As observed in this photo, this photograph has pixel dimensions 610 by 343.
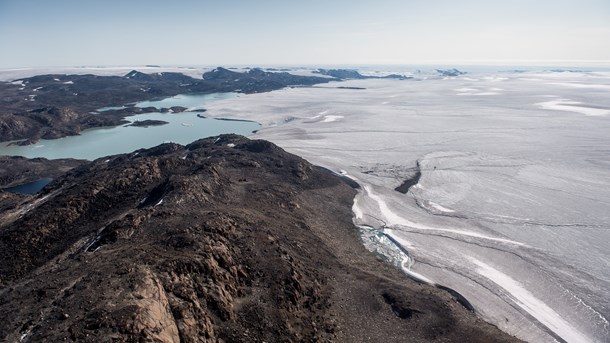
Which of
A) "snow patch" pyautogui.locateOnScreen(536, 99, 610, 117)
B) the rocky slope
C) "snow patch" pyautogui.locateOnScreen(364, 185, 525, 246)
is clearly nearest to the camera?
"snow patch" pyautogui.locateOnScreen(364, 185, 525, 246)

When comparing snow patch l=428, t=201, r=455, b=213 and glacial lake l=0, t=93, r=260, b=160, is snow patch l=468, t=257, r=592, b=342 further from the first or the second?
glacial lake l=0, t=93, r=260, b=160

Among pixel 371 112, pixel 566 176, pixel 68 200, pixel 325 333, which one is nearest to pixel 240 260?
pixel 325 333

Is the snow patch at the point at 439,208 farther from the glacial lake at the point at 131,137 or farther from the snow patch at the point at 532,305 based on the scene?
the glacial lake at the point at 131,137

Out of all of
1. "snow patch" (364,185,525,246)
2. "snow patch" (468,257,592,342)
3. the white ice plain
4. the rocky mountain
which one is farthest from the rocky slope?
"snow patch" (468,257,592,342)

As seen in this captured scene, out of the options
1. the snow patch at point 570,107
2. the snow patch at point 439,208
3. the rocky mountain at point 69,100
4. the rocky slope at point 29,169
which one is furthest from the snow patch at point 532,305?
the snow patch at point 570,107

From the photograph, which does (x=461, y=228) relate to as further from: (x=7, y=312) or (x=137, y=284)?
(x=7, y=312)

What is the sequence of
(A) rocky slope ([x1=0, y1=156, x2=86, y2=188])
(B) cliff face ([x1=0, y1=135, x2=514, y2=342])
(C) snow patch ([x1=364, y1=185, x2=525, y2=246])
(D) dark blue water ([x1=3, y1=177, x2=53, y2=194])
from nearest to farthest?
(B) cliff face ([x1=0, y1=135, x2=514, y2=342])
(C) snow patch ([x1=364, y1=185, x2=525, y2=246])
(D) dark blue water ([x1=3, y1=177, x2=53, y2=194])
(A) rocky slope ([x1=0, y1=156, x2=86, y2=188])

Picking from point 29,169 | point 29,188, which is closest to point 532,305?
point 29,188
